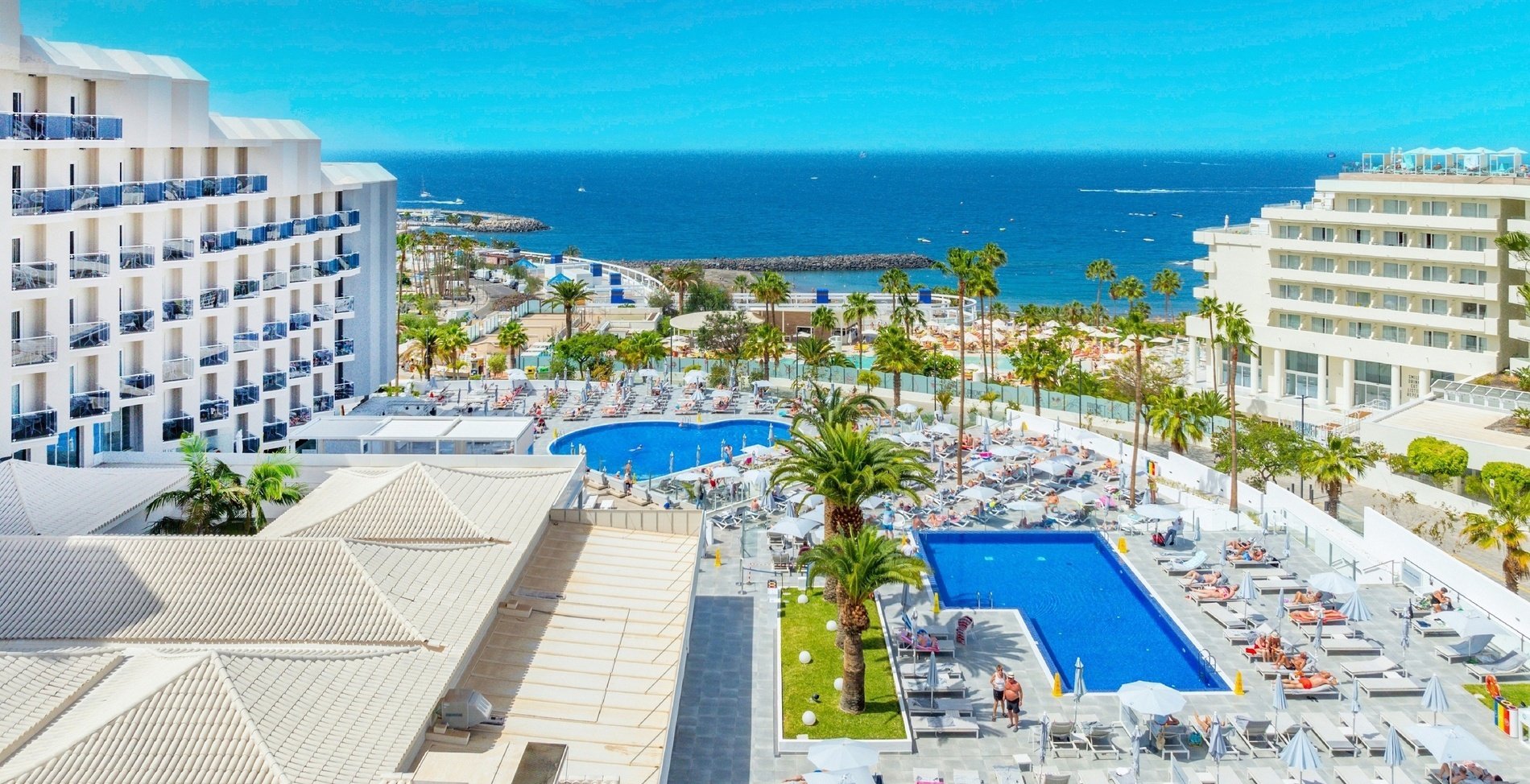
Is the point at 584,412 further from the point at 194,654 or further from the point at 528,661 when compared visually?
the point at 194,654

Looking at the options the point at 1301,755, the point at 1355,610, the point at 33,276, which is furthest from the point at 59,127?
the point at 1355,610

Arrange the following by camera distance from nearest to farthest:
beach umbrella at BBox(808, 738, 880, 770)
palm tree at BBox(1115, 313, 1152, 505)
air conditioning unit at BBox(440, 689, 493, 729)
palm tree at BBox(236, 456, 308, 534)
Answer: air conditioning unit at BBox(440, 689, 493, 729), beach umbrella at BBox(808, 738, 880, 770), palm tree at BBox(236, 456, 308, 534), palm tree at BBox(1115, 313, 1152, 505)

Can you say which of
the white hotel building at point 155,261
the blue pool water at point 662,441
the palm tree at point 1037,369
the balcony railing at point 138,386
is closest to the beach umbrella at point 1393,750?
the blue pool water at point 662,441

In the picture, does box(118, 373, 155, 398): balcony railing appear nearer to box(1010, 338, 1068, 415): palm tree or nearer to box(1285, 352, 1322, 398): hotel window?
box(1010, 338, 1068, 415): palm tree

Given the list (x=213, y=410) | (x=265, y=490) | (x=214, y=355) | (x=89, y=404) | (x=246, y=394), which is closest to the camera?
(x=265, y=490)

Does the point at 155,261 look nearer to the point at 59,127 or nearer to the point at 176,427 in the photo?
the point at 59,127

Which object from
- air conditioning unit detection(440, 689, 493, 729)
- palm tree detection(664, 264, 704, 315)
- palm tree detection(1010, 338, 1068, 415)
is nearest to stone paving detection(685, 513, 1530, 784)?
air conditioning unit detection(440, 689, 493, 729)
